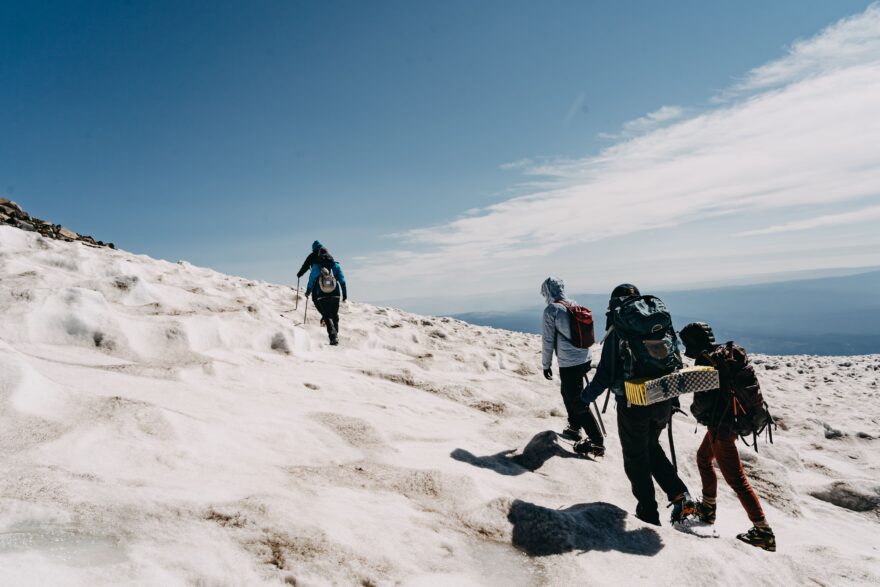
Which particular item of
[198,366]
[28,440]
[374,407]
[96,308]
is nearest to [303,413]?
[374,407]

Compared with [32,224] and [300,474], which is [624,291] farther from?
[32,224]

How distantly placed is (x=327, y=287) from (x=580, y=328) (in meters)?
7.34

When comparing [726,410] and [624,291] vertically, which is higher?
[624,291]

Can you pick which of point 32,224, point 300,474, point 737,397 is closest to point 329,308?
point 300,474

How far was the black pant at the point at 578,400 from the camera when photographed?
6652 mm

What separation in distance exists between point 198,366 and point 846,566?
8648mm

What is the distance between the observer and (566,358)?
257 inches

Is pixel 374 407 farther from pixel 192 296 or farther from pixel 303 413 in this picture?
pixel 192 296

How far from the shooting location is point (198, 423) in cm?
493

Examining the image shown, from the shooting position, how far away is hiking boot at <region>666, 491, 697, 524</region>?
16.5ft

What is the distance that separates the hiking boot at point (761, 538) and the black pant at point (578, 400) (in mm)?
2073

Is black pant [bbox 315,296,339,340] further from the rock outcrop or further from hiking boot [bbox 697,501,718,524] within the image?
the rock outcrop

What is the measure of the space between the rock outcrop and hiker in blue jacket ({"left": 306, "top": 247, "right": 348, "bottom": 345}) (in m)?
11.1

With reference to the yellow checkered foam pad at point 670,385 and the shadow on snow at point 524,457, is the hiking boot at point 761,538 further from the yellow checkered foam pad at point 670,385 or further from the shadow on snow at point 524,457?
the shadow on snow at point 524,457
